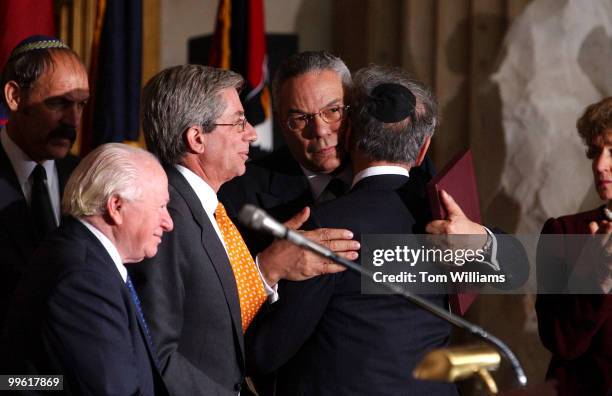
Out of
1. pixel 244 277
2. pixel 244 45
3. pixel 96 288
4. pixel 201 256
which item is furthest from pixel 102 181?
pixel 244 45

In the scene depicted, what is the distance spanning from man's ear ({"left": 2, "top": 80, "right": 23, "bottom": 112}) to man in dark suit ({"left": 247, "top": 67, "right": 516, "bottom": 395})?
119cm

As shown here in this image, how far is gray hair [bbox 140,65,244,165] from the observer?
295cm

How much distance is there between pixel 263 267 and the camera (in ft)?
9.73

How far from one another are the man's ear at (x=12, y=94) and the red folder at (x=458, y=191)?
1.48m

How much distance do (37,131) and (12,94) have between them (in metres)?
0.17

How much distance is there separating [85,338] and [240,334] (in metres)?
0.57

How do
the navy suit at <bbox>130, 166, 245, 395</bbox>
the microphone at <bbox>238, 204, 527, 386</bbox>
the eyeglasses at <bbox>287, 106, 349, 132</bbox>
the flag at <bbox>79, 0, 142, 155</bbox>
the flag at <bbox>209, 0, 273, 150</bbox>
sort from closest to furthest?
the microphone at <bbox>238, 204, 527, 386</bbox> < the navy suit at <bbox>130, 166, 245, 395</bbox> < the eyeglasses at <bbox>287, 106, 349, 132</bbox> < the flag at <bbox>79, 0, 142, 155</bbox> < the flag at <bbox>209, 0, 273, 150</bbox>

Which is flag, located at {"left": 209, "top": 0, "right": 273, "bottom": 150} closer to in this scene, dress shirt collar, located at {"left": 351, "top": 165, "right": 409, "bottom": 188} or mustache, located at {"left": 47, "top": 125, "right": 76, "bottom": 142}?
mustache, located at {"left": 47, "top": 125, "right": 76, "bottom": 142}

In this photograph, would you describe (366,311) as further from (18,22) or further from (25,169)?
(18,22)

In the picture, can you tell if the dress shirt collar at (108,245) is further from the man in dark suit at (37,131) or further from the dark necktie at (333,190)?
the dark necktie at (333,190)

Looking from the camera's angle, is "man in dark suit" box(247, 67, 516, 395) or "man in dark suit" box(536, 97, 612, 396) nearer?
"man in dark suit" box(247, 67, 516, 395)

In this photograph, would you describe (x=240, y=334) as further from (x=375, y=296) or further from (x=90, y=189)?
(x=90, y=189)

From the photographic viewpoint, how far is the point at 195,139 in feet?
9.77

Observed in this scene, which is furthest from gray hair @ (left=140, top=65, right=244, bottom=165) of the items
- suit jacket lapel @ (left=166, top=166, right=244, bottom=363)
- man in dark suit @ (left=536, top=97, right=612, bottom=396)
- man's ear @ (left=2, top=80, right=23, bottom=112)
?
man in dark suit @ (left=536, top=97, right=612, bottom=396)
